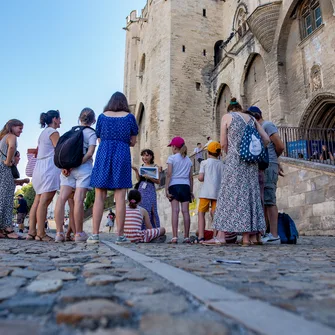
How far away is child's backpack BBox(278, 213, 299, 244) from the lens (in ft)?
17.4

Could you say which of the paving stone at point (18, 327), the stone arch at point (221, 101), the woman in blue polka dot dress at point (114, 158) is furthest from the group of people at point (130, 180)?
the stone arch at point (221, 101)

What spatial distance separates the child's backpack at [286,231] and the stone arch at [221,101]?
1836cm

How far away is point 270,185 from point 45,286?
415 cm

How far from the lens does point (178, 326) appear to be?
90cm

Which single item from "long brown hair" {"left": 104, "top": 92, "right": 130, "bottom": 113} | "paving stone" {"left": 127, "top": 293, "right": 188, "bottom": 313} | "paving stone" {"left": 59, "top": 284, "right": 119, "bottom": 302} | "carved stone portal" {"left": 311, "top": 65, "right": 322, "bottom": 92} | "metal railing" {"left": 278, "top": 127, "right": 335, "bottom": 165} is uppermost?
"carved stone portal" {"left": 311, "top": 65, "right": 322, "bottom": 92}

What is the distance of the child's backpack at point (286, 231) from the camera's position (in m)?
5.30

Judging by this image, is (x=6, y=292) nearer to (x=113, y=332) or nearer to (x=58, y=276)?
(x=58, y=276)

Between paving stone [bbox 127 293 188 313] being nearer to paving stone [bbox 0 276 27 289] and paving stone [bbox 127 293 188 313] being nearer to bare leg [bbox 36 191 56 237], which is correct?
paving stone [bbox 0 276 27 289]

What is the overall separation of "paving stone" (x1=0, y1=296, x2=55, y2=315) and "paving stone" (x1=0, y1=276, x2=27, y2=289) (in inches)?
10.9

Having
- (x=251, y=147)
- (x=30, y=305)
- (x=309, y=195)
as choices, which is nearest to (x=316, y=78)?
(x=309, y=195)

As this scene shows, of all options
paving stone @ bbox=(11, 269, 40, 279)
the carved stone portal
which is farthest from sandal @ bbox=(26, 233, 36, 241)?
the carved stone portal

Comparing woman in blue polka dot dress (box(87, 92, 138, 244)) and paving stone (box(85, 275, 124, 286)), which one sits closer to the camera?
paving stone (box(85, 275, 124, 286))

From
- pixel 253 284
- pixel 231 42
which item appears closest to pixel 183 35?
pixel 231 42

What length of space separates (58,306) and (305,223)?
8.82 metres
